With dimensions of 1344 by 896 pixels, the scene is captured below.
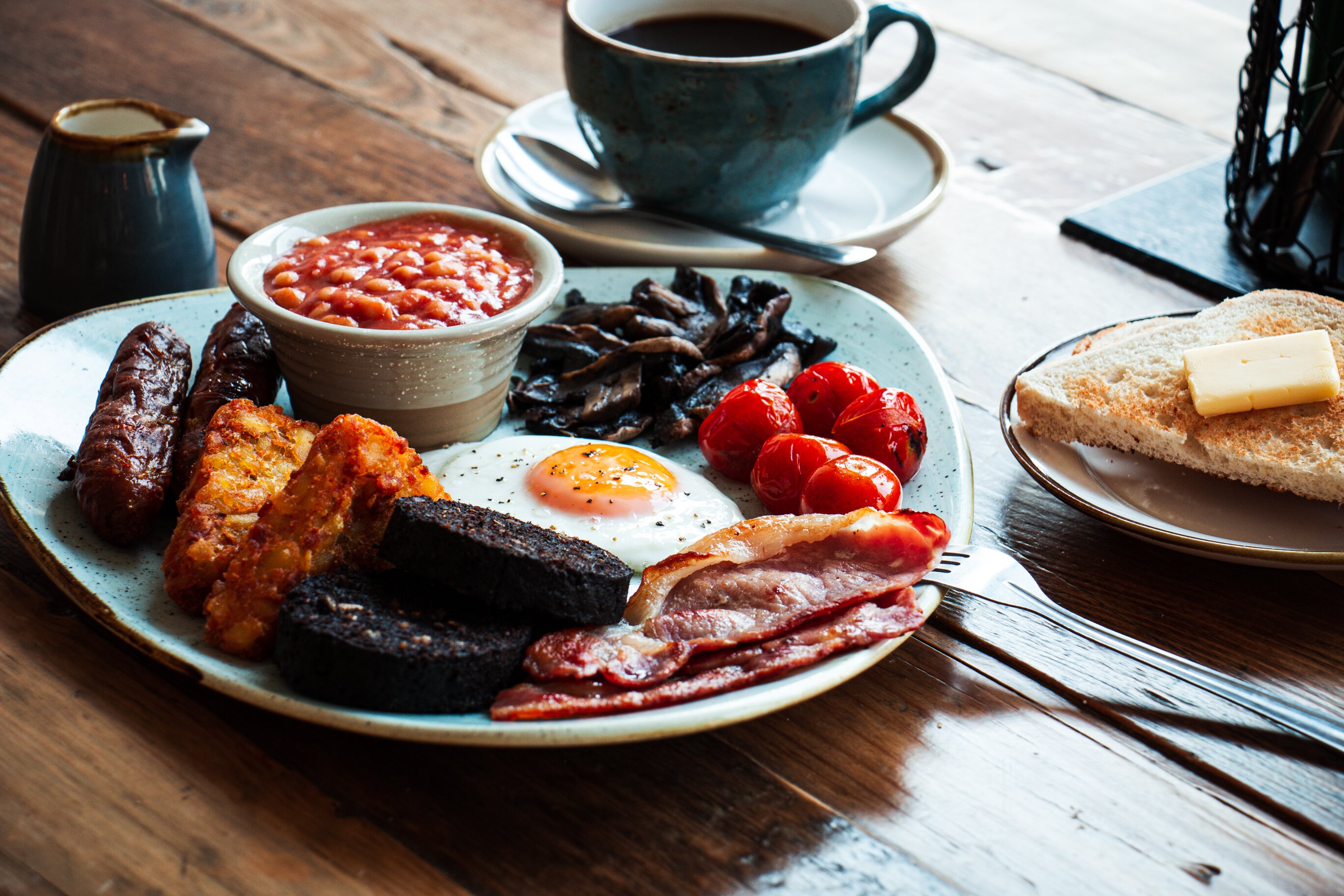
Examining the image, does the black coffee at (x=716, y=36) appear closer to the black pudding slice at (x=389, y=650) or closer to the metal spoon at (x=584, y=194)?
the metal spoon at (x=584, y=194)

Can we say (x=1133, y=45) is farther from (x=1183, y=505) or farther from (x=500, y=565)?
(x=500, y=565)

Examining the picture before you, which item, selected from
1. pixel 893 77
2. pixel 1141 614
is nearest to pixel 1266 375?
pixel 1141 614

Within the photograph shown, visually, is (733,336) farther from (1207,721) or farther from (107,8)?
(107,8)

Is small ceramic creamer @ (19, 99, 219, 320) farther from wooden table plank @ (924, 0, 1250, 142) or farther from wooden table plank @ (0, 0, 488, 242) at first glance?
wooden table plank @ (924, 0, 1250, 142)

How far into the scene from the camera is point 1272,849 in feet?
5.52

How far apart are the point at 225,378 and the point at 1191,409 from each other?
6.87ft

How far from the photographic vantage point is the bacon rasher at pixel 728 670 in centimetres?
170

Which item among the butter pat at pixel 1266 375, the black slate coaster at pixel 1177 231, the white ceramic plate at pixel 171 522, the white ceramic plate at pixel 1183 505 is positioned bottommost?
the white ceramic plate at pixel 171 522

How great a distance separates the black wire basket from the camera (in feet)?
9.52

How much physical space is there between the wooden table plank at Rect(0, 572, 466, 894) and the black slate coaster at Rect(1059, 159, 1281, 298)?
283cm

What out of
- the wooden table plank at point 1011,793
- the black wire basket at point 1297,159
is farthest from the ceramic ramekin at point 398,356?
the black wire basket at point 1297,159

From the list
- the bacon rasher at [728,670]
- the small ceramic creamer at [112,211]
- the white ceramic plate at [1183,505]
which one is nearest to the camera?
the bacon rasher at [728,670]

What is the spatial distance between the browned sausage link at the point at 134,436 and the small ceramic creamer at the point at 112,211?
42 centimetres

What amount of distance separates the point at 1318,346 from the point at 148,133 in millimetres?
2782
